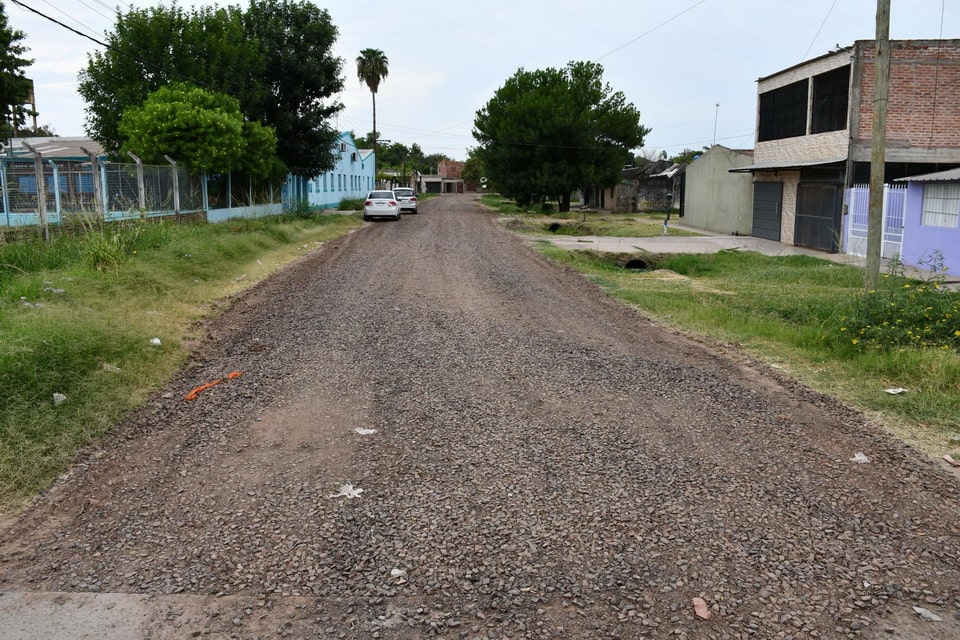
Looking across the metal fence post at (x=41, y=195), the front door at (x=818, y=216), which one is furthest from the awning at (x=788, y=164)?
the metal fence post at (x=41, y=195)

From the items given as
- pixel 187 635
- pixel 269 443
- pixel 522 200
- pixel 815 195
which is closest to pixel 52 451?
pixel 269 443

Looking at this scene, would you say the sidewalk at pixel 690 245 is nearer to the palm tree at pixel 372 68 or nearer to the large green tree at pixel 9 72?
the large green tree at pixel 9 72

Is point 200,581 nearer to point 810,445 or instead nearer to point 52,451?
point 52,451

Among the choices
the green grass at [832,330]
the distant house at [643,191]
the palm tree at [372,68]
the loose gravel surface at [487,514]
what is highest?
the palm tree at [372,68]

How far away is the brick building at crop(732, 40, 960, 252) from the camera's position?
21.1m

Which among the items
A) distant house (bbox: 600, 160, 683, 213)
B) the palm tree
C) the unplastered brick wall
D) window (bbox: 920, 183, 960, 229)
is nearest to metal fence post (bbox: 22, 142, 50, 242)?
window (bbox: 920, 183, 960, 229)

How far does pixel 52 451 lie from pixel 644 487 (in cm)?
412

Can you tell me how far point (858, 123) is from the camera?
21031mm

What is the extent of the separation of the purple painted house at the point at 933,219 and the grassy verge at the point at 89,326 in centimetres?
1394

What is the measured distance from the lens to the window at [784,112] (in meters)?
24.9

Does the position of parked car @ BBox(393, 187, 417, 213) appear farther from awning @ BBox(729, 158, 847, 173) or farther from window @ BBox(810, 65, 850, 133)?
window @ BBox(810, 65, 850, 133)

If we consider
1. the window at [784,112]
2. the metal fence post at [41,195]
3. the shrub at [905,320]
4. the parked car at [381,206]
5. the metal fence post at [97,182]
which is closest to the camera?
the shrub at [905,320]

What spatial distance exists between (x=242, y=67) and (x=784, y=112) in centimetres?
1951

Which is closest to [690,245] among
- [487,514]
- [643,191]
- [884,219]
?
[884,219]
